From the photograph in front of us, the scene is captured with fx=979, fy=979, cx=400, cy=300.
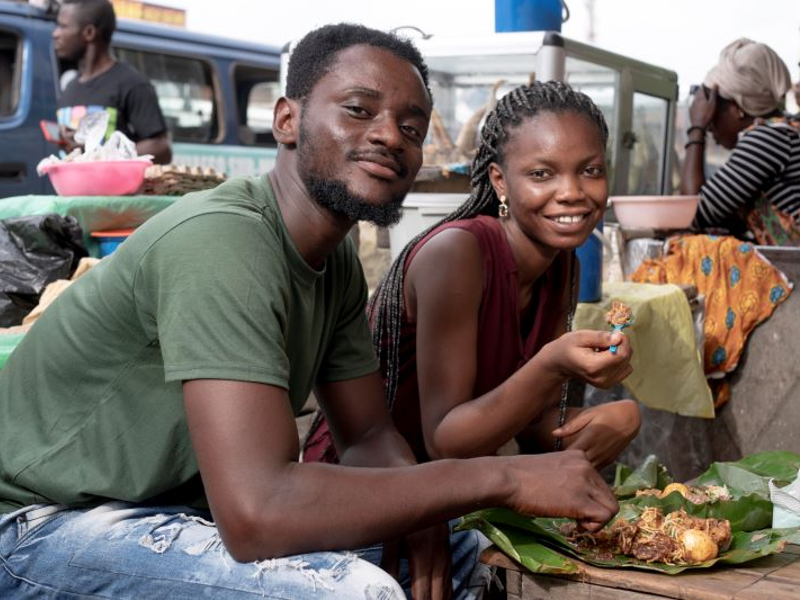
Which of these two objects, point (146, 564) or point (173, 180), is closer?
point (146, 564)

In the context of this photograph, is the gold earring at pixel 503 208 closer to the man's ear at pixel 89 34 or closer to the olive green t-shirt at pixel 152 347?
the olive green t-shirt at pixel 152 347

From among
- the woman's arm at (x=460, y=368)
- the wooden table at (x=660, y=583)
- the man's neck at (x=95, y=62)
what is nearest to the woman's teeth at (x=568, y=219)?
the woman's arm at (x=460, y=368)

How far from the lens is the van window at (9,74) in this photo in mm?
6672

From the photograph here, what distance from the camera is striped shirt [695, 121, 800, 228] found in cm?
465

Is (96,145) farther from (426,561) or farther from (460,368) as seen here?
(426,561)

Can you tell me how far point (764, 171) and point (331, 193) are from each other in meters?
3.38

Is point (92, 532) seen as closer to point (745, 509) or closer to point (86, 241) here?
point (745, 509)

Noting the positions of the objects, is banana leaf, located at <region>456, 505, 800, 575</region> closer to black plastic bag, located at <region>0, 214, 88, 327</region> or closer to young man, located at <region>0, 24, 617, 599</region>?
young man, located at <region>0, 24, 617, 599</region>

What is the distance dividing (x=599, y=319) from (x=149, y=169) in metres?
1.95

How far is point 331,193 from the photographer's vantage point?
6.18ft

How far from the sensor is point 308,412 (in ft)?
12.2

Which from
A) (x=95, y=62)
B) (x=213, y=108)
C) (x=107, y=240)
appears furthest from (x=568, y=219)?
(x=213, y=108)

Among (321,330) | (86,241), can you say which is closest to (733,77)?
(86,241)

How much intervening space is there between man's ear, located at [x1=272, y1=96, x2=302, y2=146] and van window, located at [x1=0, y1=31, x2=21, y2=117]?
5.31m
